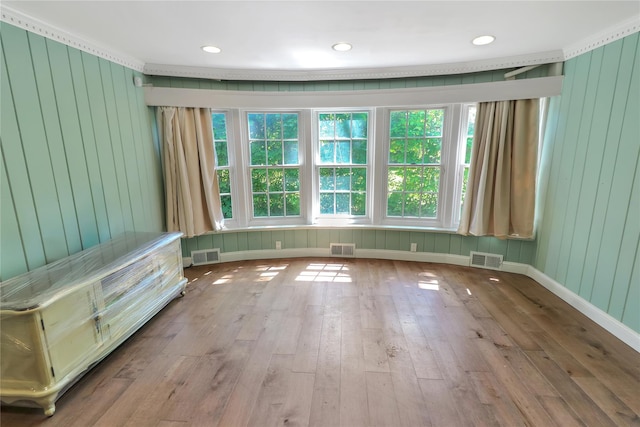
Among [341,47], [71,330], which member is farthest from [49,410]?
[341,47]

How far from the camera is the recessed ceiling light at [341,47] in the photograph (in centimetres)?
253

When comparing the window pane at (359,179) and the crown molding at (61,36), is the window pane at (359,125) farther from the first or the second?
the crown molding at (61,36)

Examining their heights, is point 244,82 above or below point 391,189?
above

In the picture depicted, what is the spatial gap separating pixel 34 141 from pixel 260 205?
2.29 meters

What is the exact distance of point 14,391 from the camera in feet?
5.29

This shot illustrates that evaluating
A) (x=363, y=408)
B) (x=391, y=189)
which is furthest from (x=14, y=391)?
(x=391, y=189)

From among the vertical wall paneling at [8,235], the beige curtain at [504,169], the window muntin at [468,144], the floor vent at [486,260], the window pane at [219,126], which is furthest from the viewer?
the window pane at [219,126]

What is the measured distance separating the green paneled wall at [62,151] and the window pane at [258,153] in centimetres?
123

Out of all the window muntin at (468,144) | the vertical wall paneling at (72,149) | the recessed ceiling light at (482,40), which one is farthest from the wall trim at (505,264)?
the recessed ceiling light at (482,40)

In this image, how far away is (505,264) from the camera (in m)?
3.50

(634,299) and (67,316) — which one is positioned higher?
(67,316)

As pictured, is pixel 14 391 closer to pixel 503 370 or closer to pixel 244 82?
pixel 503 370

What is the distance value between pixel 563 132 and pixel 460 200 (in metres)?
1.19

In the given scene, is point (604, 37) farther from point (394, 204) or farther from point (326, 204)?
point (326, 204)
